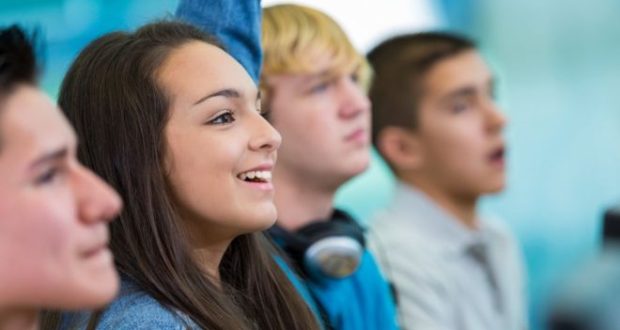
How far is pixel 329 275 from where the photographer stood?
1541mm

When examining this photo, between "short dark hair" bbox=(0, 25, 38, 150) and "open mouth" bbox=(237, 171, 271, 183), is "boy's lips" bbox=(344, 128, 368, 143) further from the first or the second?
"short dark hair" bbox=(0, 25, 38, 150)

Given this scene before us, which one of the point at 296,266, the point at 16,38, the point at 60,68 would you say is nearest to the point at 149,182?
the point at 16,38

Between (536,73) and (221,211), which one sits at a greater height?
(221,211)

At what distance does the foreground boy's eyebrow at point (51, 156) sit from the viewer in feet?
2.55

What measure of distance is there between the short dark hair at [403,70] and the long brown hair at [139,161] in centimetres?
99

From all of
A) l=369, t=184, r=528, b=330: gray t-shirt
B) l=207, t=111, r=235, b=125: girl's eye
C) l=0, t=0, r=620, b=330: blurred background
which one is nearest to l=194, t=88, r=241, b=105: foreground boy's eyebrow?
l=207, t=111, r=235, b=125: girl's eye

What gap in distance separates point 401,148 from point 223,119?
1.03 m

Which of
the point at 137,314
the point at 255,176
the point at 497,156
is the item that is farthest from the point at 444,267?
the point at 137,314

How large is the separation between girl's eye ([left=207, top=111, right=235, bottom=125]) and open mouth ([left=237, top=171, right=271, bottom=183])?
0.06 metres

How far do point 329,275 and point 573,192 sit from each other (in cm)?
153

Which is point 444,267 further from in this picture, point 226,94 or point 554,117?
point 554,117

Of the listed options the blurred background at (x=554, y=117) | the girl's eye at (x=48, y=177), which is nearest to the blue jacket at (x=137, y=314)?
the girl's eye at (x=48, y=177)

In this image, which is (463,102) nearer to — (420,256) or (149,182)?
(420,256)

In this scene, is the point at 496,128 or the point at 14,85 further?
the point at 496,128
